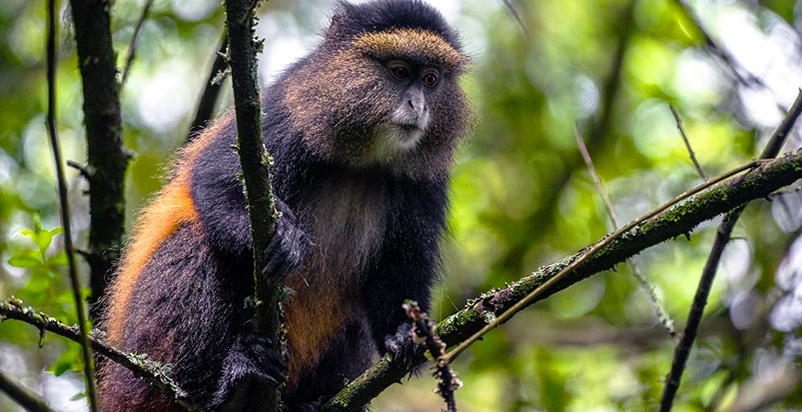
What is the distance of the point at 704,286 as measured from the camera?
15.7ft

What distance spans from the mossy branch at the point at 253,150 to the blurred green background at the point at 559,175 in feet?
13.3

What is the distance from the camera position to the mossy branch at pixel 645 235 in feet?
10.3

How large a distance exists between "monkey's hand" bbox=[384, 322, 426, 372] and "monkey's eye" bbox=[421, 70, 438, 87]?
1.81 meters

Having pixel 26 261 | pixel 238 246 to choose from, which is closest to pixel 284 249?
pixel 238 246

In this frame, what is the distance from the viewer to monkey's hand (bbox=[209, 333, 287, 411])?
15.0 ft

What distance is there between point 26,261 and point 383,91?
254 cm

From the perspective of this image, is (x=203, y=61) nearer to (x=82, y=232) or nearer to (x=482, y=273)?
(x=82, y=232)

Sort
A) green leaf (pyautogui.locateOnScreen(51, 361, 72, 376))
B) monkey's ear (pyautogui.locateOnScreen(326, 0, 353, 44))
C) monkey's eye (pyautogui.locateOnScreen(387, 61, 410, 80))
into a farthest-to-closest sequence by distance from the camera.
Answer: monkey's ear (pyautogui.locateOnScreen(326, 0, 353, 44)) → monkey's eye (pyautogui.locateOnScreen(387, 61, 410, 80)) → green leaf (pyautogui.locateOnScreen(51, 361, 72, 376))

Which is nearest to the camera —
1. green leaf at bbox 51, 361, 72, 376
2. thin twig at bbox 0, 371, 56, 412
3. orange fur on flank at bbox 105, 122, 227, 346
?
thin twig at bbox 0, 371, 56, 412

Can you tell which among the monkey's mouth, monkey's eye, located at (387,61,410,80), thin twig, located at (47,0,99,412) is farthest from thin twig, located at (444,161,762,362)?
monkey's eye, located at (387,61,410,80)

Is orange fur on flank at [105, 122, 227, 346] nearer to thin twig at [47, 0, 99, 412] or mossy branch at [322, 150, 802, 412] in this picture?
mossy branch at [322, 150, 802, 412]

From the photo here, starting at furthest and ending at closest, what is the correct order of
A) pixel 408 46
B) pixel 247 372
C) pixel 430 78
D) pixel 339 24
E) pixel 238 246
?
pixel 339 24, pixel 430 78, pixel 408 46, pixel 238 246, pixel 247 372

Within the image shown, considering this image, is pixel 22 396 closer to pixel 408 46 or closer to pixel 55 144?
pixel 55 144

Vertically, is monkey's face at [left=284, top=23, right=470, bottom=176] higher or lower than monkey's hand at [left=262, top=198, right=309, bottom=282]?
higher
